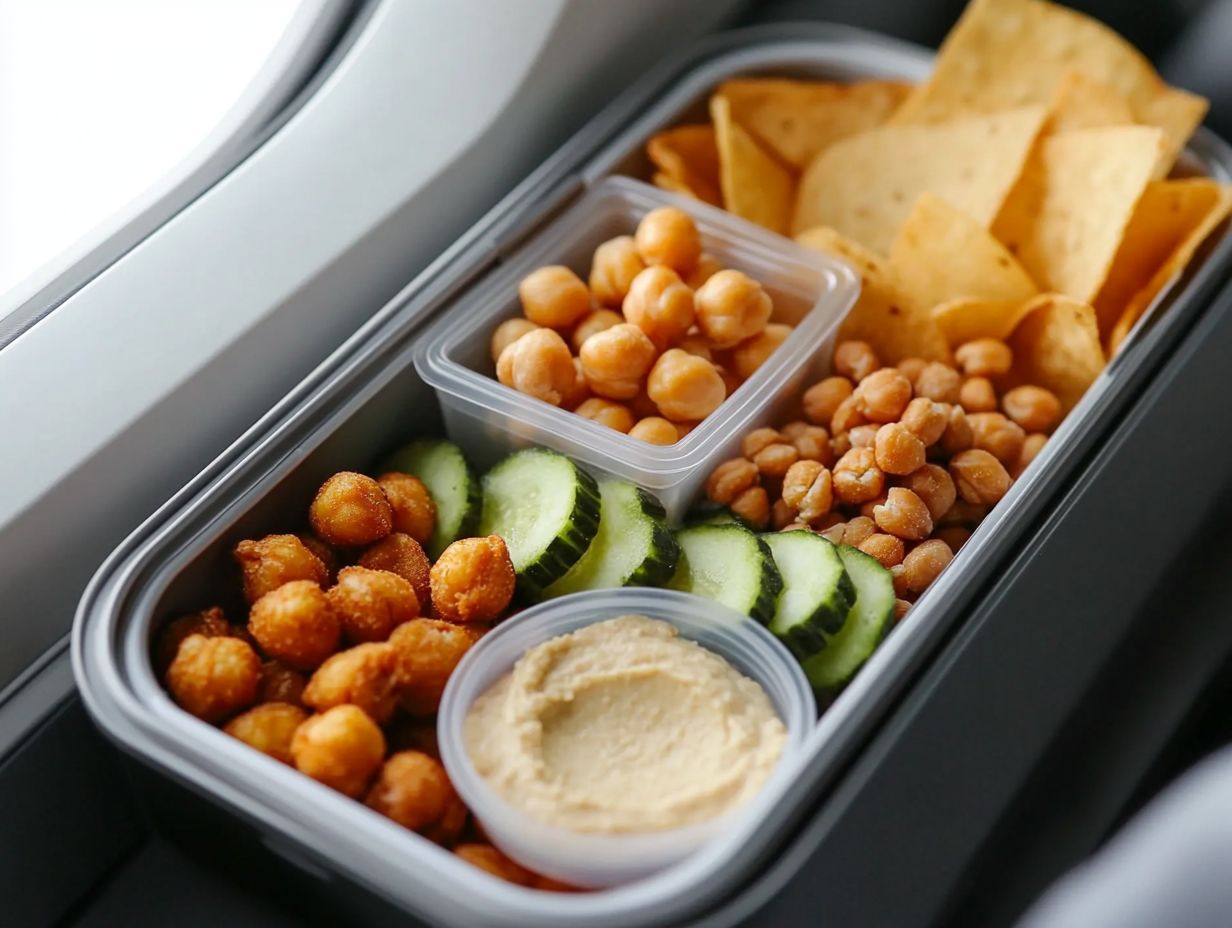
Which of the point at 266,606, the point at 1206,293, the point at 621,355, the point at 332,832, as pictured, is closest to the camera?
the point at 332,832

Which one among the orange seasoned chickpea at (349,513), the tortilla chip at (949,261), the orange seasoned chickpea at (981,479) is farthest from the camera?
the tortilla chip at (949,261)

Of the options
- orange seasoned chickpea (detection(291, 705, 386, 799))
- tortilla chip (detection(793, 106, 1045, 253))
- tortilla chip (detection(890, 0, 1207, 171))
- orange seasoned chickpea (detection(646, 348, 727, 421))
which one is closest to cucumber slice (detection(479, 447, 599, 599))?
orange seasoned chickpea (detection(646, 348, 727, 421))

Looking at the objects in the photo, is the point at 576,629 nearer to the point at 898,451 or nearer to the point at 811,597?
the point at 811,597

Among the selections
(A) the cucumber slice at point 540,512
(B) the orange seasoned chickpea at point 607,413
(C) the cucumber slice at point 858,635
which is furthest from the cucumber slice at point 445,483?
(C) the cucumber slice at point 858,635

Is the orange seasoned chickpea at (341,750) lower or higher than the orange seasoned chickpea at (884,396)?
lower

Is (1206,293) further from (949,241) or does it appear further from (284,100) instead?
(284,100)

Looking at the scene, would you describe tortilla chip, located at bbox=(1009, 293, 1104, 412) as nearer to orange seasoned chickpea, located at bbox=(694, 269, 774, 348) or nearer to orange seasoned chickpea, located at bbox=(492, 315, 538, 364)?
orange seasoned chickpea, located at bbox=(694, 269, 774, 348)

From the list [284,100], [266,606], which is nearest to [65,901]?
[266,606]

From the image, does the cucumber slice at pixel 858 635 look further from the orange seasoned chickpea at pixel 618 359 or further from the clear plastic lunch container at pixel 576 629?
the orange seasoned chickpea at pixel 618 359
